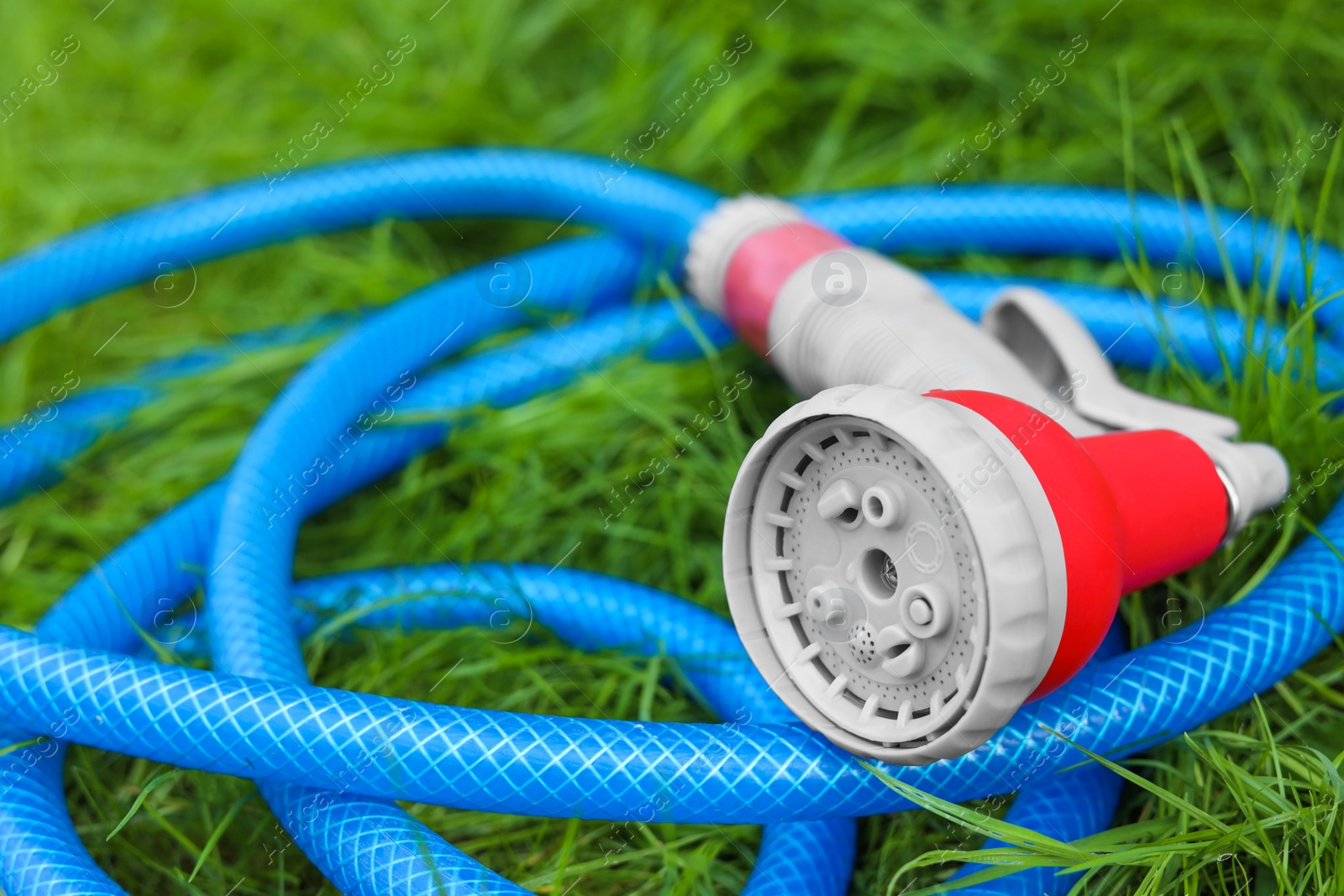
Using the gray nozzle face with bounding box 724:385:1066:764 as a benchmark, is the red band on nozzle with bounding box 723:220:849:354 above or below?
above

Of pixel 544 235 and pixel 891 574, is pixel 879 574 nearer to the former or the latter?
pixel 891 574

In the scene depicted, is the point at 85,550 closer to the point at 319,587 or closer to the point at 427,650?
the point at 319,587

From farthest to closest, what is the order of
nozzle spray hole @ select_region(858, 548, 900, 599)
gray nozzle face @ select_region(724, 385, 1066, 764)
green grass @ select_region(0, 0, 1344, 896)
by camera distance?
1. green grass @ select_region(0, 0, 1344, 896)
2. nozzle spray hole @ select_region(858, 548, 900, 599)
3. gray nozzle face @ select_region(724, 385, 1066, 764)

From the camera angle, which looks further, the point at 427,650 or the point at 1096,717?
the point at 427,650

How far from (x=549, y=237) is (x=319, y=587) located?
3.37ft

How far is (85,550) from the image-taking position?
187 centimetres

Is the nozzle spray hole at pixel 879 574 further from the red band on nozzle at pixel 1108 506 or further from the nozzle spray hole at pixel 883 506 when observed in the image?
the red band on nozzle at pixel 1108 506

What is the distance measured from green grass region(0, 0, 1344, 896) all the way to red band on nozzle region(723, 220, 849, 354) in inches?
6.8

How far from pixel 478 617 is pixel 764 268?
0.73 metres

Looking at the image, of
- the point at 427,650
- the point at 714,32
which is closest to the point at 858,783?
the point at 427,650

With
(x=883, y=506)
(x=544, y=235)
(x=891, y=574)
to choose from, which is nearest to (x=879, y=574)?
(x=891, y=574)

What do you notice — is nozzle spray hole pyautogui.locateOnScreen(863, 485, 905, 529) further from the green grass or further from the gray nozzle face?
the green grass

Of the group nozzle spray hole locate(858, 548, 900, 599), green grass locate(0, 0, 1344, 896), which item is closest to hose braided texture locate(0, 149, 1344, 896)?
green grass locate(0, 0, 1344, 896)

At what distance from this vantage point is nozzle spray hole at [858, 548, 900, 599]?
1151 millimetres
